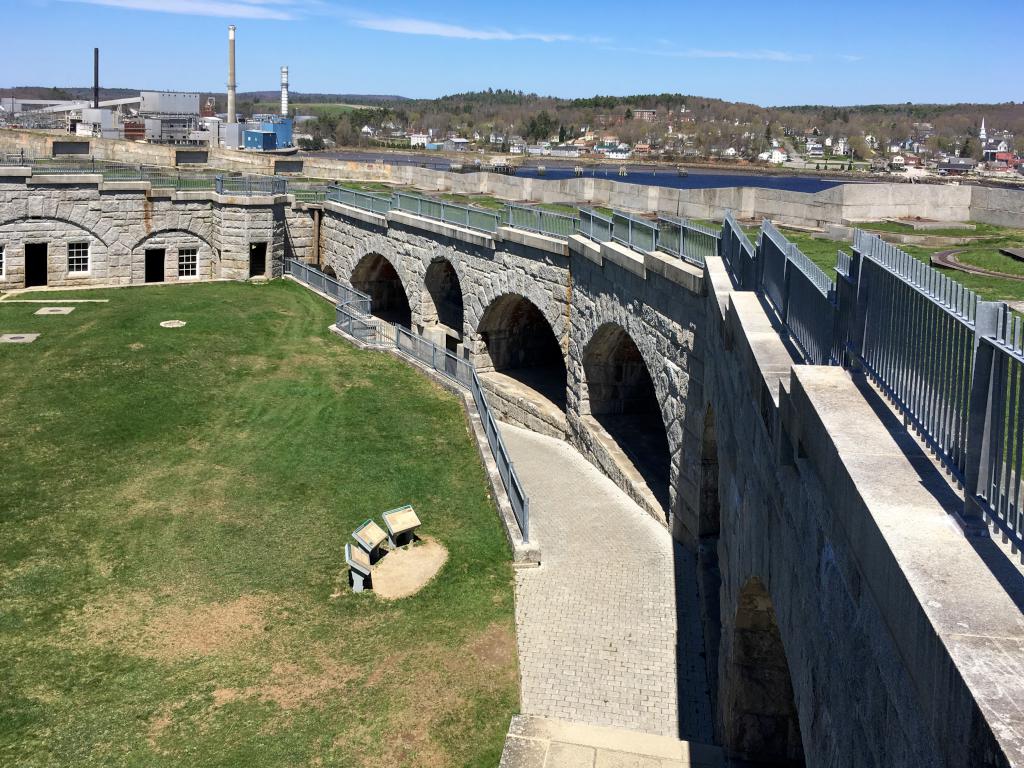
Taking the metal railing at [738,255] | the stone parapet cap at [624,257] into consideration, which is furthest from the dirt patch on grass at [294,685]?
the stone parapet cap at [624,257]

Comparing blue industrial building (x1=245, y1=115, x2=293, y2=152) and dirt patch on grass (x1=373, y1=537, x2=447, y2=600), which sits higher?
blue industrial building (x1=245, y1=115, x2=293, y2=152)

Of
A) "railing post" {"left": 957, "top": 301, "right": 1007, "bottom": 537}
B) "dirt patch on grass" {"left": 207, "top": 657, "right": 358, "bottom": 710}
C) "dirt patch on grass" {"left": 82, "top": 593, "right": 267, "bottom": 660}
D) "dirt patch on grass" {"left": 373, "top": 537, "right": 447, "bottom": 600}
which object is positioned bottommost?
"dirt patch on grass" {"left": 207, "top": 657, "right": 358, "bottom": 710}

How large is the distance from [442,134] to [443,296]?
151928 mm

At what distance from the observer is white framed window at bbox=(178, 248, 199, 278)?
119 ft

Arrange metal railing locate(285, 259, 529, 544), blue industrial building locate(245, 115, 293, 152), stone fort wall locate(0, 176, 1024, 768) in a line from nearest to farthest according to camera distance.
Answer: stone fort wall locate(0, 176, 1024, 768)
metal railing locate(285, 259, 529, 544)
blue industrial building locate(245, 115, 293, 152)

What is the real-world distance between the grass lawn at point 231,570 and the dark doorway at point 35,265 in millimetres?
9249

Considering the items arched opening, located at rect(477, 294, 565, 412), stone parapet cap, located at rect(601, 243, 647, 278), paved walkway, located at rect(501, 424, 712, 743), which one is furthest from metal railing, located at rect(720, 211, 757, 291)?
arched opening, located at rect(477, 294, 565, 412)

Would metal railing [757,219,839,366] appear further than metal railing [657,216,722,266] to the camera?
No

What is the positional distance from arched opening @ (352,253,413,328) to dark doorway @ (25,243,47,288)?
34.8ft

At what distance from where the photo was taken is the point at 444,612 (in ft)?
48.1

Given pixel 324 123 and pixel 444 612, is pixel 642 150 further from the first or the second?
pixel 444 612

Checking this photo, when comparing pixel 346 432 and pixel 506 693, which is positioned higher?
pixel 346 432

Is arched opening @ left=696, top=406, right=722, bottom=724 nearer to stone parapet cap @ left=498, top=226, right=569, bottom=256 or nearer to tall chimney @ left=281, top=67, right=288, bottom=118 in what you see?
stone parapet cap @ left=498, top=226, right=569, bottom=256

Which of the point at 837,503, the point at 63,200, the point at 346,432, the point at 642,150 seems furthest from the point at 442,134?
the point at 837,503
